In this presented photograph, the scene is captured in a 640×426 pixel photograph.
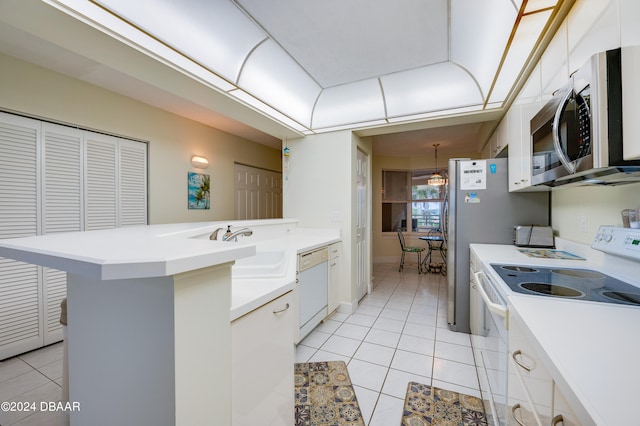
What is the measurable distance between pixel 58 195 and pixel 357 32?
3.13 m

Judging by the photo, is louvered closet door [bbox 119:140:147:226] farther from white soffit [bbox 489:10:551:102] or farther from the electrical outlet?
the electrical outlet

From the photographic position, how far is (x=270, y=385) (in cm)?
112

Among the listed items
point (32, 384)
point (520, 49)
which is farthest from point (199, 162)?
point (520, 49)

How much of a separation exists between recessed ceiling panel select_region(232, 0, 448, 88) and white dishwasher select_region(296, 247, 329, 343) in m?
1.74

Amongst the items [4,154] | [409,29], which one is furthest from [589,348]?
[4,154]

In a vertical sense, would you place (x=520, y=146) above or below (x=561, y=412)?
above

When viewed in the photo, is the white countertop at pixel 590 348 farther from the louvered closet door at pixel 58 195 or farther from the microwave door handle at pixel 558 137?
the louvered closet door at pixel 58 195

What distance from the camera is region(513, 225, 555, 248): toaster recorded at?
7.00 feet

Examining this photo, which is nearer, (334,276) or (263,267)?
(263,267)

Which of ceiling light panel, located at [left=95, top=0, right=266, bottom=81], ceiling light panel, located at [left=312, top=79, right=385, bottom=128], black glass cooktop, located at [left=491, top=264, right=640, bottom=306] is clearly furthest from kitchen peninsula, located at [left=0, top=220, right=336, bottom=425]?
ceiling light panel, located at [left=312, top=79, right=385, bottom=128]

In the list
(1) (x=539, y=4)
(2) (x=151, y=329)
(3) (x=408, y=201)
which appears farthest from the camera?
(3) (x=408, y=201)

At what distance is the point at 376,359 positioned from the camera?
7.28 feet

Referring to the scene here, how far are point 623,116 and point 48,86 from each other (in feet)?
13.2

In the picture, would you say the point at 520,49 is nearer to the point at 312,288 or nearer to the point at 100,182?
the point at 312,288
